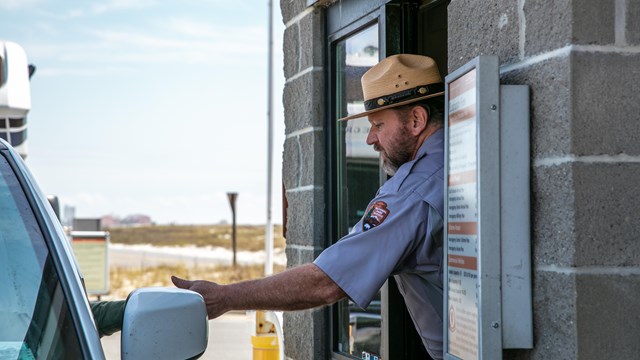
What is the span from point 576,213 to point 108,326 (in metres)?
1.32

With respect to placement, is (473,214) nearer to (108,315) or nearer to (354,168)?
(108,315)

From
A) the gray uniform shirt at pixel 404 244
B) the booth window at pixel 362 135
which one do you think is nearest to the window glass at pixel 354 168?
the booth window at pixel 362 135

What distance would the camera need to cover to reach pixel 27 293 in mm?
2564

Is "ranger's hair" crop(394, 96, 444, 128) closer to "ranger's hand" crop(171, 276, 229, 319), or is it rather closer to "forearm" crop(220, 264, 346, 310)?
"forearm" crop(220, 264, 346, 310)

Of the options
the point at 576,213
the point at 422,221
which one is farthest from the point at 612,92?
the point at 422,221

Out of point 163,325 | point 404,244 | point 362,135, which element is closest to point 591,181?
point 404,244

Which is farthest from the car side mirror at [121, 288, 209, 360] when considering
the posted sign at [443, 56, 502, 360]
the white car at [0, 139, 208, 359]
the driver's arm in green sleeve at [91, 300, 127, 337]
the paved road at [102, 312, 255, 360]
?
the paved road at [102, 312, 255, 360]

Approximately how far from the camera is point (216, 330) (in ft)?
51.9

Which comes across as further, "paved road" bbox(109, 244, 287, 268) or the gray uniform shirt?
"paved road" bbox(109, 244, 287, 268)

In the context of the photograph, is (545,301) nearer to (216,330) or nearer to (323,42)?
(323,42)

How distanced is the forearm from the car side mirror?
120 centimetres

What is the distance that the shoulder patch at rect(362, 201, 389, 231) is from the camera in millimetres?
3701

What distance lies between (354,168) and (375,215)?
6.68 feet

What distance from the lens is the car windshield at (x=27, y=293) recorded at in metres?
2.48
